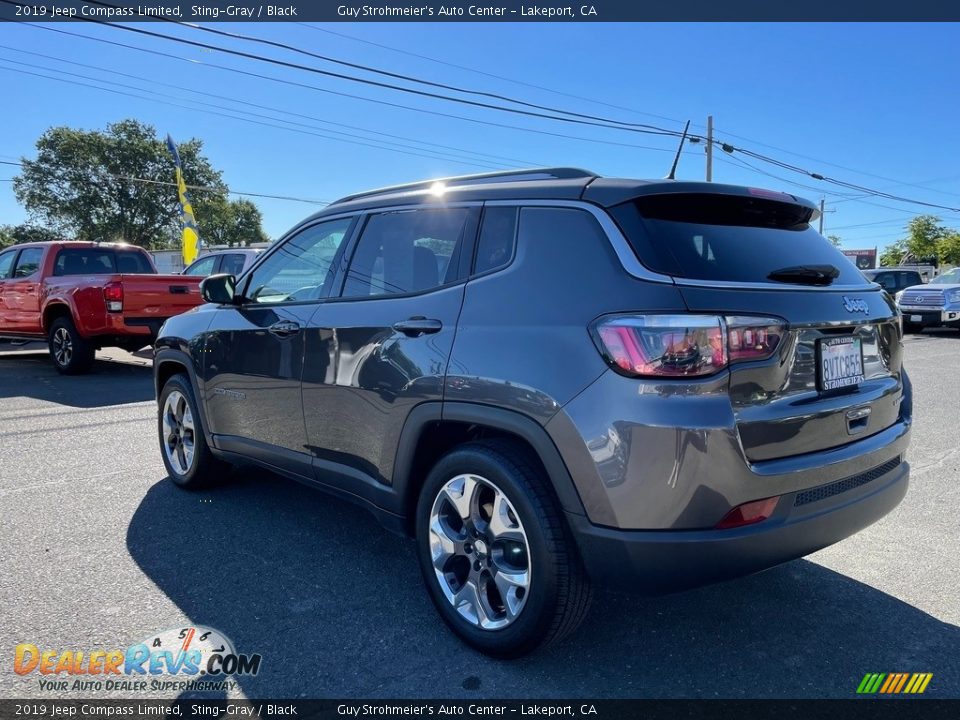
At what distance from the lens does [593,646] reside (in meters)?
2.69

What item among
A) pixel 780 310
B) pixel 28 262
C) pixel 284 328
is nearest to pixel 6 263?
pixel 28 262

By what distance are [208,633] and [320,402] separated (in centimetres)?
111

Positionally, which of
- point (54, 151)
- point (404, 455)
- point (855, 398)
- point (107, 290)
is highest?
point (54, 151)

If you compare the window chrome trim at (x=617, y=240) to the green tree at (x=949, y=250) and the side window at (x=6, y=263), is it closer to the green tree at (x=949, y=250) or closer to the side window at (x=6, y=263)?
the side window at (x=6, y=263)

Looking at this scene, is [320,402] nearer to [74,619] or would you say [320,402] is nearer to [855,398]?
[74,619]

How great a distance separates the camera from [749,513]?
2199 millimetres

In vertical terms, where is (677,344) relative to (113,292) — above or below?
below

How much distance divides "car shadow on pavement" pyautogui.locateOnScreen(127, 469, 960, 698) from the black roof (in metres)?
1.73

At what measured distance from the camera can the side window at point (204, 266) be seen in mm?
12794

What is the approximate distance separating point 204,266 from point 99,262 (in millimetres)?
2121

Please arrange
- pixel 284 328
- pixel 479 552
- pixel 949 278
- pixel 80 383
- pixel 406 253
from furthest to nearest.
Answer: pixel 949 278, pixel 80 383, pixel 284 328, pixel 406 253, pixel 479 552

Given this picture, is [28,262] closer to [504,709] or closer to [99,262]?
[99,262]

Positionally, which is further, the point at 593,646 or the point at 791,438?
the point at 593,646

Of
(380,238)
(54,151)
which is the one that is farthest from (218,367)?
(54,151)
